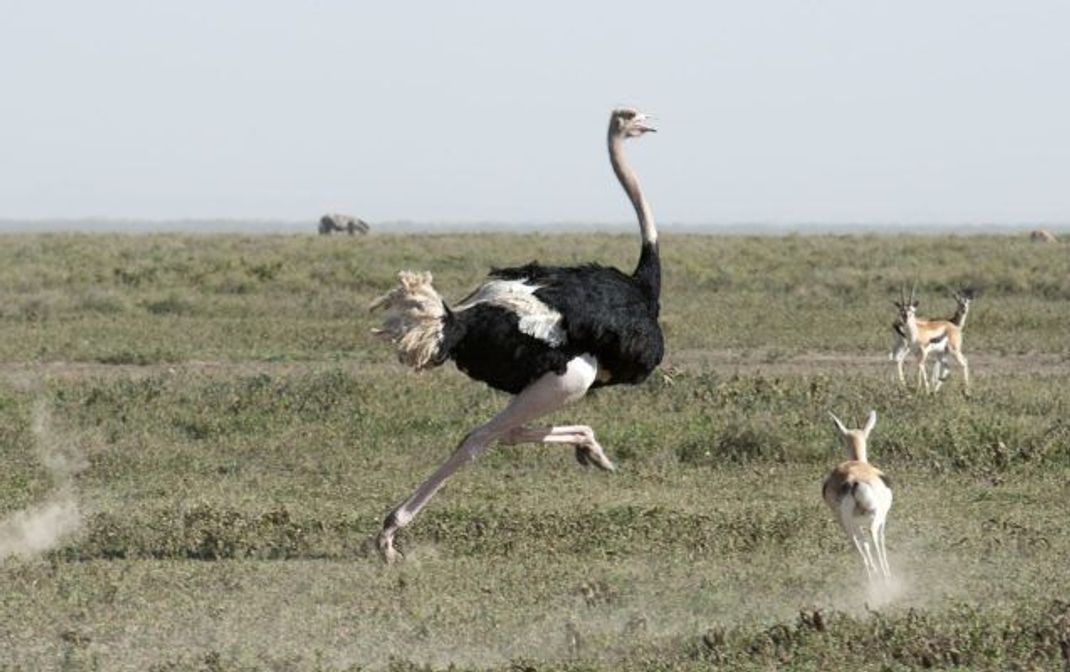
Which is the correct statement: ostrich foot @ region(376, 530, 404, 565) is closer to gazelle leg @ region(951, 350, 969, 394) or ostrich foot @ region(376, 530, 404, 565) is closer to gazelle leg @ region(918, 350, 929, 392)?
gazelle leg @ region(918, 350, 929, 392)

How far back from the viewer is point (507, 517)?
9703 mm

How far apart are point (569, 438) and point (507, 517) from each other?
47cm

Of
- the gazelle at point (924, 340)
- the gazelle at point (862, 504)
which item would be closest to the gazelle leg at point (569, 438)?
the gazelle at point (862, 504)

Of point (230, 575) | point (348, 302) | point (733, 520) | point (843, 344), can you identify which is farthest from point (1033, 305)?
point (230, 575)

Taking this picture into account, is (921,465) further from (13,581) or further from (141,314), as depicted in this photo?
(141,314)

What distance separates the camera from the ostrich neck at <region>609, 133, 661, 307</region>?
9.59 meters

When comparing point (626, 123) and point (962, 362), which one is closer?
point (626, 123)

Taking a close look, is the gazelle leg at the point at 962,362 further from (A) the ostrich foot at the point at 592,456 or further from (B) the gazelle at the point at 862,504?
(B) the gazelle at the point at 862,504

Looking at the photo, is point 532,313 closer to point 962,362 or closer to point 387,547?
point 387,547

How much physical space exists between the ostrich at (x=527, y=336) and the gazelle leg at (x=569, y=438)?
6 centimetres

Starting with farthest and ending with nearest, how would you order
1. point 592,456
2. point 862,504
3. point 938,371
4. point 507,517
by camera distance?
point 938,371 < point 592,456 < point 507,517 < point 862,504

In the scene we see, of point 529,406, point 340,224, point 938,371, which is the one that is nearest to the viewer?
point 529,406

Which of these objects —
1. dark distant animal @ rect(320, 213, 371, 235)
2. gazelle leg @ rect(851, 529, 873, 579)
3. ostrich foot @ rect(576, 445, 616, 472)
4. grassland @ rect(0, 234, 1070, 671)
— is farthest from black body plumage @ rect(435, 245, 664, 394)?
dark distant animal @ rect(320, 213, 371, 235)

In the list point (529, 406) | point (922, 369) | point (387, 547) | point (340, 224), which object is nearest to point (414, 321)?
point (529, 406)
